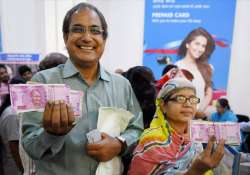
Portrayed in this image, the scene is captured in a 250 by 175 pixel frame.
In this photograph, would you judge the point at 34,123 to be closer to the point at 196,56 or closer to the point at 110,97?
the point at 110,97

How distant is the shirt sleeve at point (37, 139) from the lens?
36.4 inches

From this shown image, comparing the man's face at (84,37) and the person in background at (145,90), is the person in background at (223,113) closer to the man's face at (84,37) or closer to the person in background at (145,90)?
the person in background at (145,90)

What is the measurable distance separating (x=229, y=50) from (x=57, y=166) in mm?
3954

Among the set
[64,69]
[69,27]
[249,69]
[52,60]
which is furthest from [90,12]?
[249,69]

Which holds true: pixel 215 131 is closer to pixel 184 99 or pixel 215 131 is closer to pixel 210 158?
pixel 210 158

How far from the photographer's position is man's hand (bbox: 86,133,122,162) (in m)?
0.99

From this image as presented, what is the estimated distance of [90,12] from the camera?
104 centimetres

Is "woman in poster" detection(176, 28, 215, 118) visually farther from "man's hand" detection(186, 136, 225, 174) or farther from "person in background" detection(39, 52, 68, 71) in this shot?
"man's hand" detection(186, 136, 225, 174)

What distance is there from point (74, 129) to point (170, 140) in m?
0.49

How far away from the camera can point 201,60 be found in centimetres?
439

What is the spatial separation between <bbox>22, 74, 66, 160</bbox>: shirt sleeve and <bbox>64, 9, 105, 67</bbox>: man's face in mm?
278

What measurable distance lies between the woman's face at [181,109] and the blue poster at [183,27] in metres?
3.31

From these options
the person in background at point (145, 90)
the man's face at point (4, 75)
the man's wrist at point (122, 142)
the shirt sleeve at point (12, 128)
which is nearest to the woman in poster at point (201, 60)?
the person in background at point (145, 90)

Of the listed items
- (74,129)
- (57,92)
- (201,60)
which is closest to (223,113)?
(201,60)
